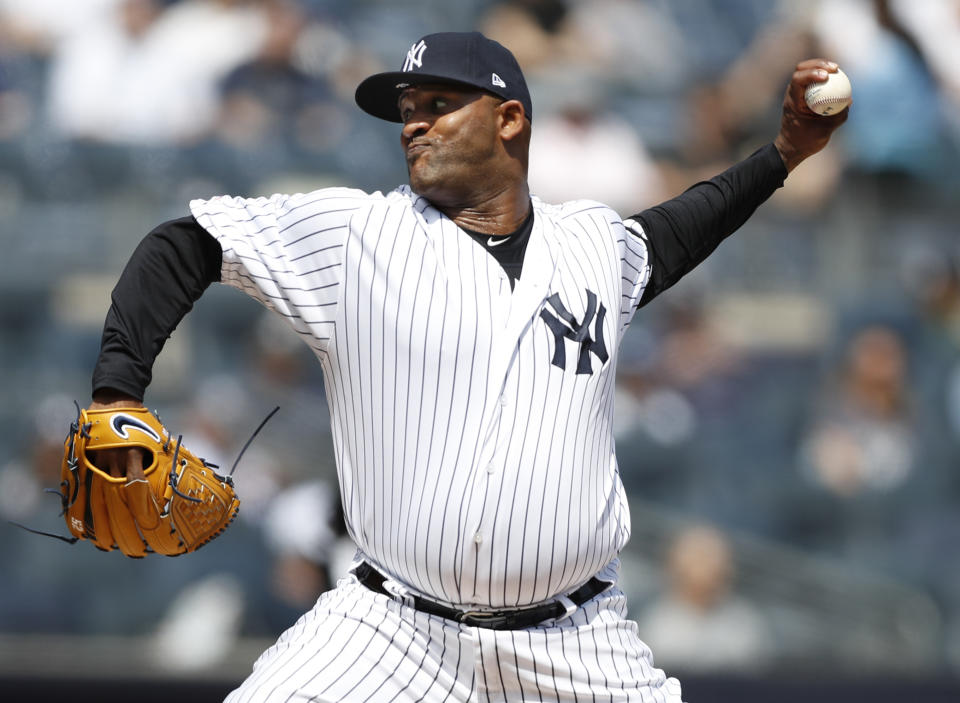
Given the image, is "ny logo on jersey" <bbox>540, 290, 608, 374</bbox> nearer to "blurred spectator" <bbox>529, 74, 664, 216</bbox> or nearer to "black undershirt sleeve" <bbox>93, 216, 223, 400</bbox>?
"black undershirt sleeve" <bbox>93, 216, 223, 400</bbox>

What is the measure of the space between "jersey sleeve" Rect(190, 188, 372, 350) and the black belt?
421 mm

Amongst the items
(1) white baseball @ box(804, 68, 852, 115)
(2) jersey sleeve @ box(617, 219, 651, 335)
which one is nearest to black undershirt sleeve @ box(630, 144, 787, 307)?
(2) jersey sleeve @ box(617, 219, 651, 335)

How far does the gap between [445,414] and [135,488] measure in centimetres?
53

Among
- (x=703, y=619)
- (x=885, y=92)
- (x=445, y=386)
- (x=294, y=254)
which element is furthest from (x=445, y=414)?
(x=885, y=92)

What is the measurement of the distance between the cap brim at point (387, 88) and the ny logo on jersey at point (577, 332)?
46 centimetres

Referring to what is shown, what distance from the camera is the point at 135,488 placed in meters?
2.11

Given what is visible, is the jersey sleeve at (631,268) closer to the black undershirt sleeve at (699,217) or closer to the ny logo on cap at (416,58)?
the black undershirt sleeve at (699,217)

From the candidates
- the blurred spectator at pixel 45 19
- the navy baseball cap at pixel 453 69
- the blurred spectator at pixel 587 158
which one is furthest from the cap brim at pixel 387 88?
the blurred spectator at pixel 45 19

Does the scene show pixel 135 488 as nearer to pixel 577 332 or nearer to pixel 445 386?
pixel 445 386

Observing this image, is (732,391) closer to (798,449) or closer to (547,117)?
(798,449)

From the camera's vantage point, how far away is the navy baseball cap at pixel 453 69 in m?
2.40

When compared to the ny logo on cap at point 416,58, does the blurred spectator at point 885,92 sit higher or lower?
higher

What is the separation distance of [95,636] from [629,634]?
3355mm

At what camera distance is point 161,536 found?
2213mm
